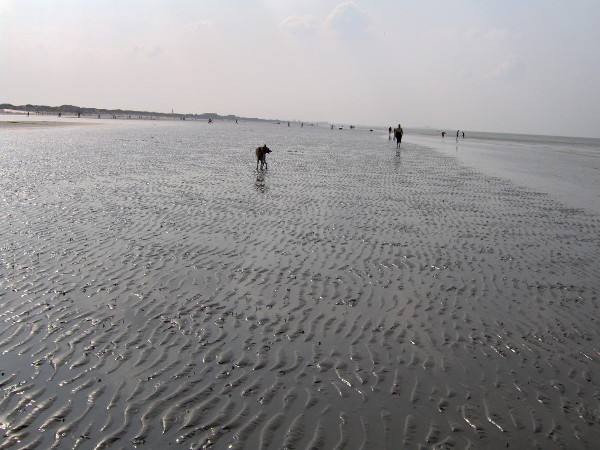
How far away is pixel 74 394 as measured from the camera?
5.26 m

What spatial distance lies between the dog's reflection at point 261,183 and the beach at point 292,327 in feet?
11.7

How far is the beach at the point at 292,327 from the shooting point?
16.4ft

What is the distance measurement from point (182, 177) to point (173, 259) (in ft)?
41.0

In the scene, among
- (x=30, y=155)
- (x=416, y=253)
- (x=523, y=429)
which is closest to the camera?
(x=523, y=429)

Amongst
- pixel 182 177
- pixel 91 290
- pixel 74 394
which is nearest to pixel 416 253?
pixel 91 290

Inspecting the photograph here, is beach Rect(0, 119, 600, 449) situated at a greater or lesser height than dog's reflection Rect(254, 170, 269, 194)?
lesser

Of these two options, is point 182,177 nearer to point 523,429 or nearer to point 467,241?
point 467,241

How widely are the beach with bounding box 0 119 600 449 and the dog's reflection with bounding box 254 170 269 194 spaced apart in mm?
3580

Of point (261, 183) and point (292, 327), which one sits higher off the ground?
point (261, 183)

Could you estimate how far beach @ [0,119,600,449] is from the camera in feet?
16.4

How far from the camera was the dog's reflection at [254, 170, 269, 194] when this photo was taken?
19.3 m

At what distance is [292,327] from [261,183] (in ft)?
47.1

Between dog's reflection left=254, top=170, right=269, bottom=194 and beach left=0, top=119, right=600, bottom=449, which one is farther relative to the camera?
dog's reflection left=254, top=170, right=269, bottom=194

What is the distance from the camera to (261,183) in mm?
21016
